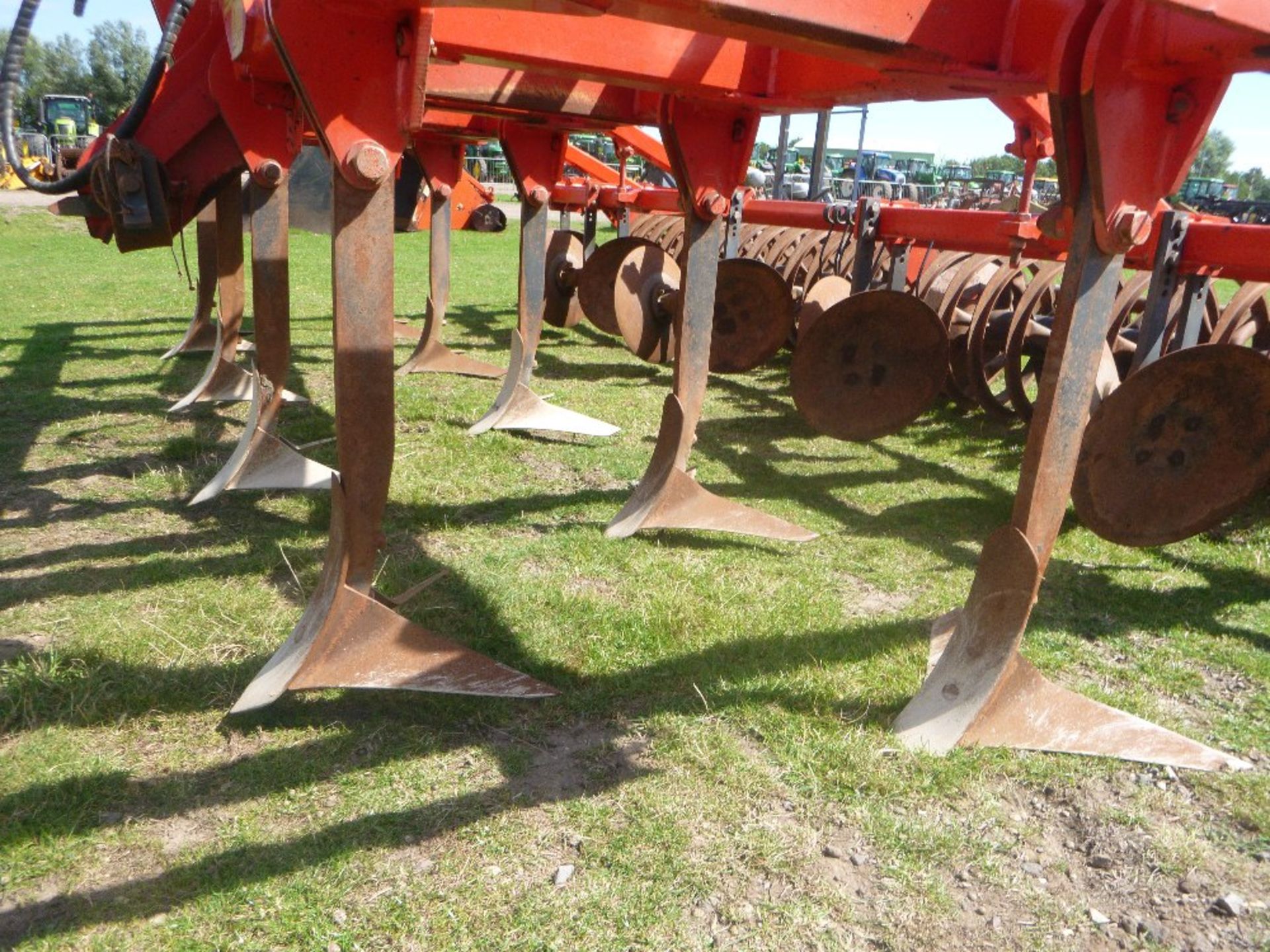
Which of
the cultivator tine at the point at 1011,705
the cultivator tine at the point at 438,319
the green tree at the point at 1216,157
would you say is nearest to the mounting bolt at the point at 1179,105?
the cultivator tine at the point at 1011,705

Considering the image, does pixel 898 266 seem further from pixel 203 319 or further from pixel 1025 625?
pixel 203 319

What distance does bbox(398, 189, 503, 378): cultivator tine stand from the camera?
18.3ft

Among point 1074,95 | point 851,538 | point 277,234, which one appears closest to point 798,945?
point 1074,95

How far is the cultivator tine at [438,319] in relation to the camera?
559 cm

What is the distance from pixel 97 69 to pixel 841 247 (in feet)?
169

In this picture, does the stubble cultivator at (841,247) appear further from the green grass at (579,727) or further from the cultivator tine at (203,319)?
the cultivator tine at (203,319)

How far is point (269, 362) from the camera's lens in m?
3.43

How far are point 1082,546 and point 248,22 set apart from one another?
2.94 meters

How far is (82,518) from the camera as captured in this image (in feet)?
10.3

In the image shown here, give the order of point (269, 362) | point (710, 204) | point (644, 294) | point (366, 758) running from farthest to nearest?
1. point (644, 294)
2. point (269, 362)
3. point (710, 204)
4. point (366, 758)

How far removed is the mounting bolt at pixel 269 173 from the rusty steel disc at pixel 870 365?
2.02 meters

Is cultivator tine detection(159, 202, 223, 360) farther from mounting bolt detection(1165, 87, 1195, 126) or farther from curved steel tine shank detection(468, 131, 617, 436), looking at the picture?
mounting bolt detection(1165, 87, 1195, 126)

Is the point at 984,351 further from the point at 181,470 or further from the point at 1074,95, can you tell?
the point at 181,470

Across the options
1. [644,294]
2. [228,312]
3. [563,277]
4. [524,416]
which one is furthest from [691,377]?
[563,277]
